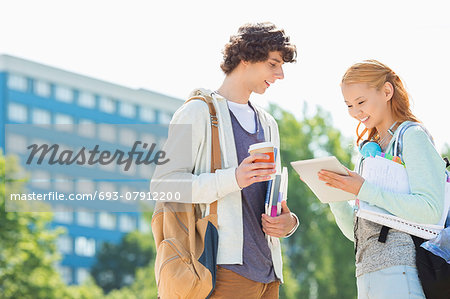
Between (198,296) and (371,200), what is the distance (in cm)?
93

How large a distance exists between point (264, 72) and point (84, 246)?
65.0 meters

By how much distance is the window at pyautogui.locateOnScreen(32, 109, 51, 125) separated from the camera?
67.0 meters

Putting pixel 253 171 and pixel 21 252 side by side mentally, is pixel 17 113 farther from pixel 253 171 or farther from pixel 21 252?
pixel 253 171

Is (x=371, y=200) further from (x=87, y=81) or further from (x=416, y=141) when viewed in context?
(x=87, y=81)

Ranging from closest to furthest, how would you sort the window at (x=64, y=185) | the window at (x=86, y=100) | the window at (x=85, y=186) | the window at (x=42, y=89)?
Result: the window at (x=85, y=186), the window at (x=64, y=185), the window at (x=42, y=89), the window at (x=86, y=100)

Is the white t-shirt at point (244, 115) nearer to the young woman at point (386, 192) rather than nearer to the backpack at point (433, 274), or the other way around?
the young woman at point (386, 192)

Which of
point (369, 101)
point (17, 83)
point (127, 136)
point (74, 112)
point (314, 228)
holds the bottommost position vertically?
point (369, 101)

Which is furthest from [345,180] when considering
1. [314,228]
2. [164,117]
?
[164,117]

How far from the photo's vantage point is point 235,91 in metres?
3.96

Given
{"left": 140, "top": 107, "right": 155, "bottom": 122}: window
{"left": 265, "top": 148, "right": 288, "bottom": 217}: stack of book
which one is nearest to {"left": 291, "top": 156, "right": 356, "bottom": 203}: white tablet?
{"left": 265, "top": 148, "right": 288, "bottom": 217}: stack of book

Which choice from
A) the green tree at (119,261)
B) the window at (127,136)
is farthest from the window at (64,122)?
the green tree at (119,261)

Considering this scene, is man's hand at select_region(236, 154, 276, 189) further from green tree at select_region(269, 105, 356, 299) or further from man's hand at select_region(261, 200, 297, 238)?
green tree at select_region(269, 105, 356, 299)

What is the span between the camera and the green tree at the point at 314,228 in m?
26.8

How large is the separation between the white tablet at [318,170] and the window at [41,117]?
65.5 metres
